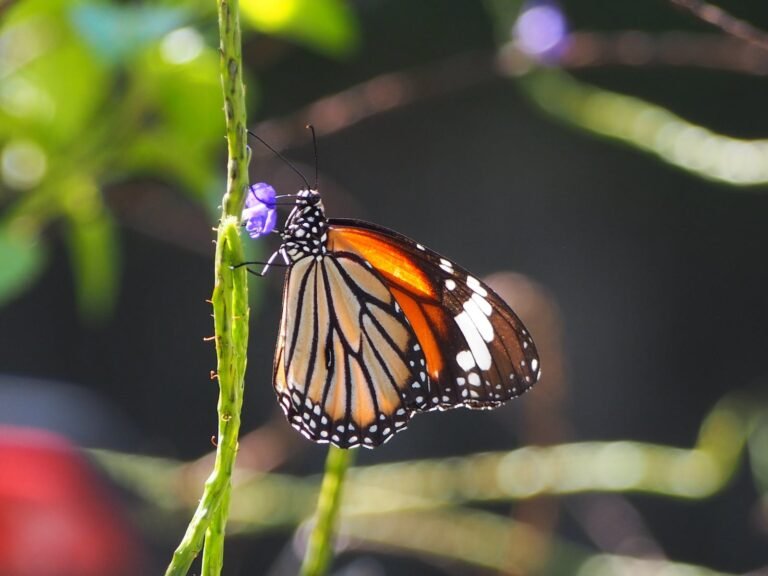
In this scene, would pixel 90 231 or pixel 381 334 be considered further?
pixel 90 231

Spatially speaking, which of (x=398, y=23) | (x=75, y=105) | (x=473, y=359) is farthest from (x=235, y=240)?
(x=398, y=23)

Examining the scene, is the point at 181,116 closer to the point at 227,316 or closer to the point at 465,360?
the point at 465,360

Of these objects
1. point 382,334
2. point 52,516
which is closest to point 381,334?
point 382,334

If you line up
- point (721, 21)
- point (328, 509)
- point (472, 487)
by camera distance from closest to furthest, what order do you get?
point (328, 509), point (721, 21), point (472, 487)

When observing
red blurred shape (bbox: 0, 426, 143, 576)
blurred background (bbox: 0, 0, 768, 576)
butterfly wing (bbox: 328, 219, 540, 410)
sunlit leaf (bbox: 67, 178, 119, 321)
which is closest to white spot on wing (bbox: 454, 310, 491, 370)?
butterfly wing (bbox: 328, 219, 540, 410)

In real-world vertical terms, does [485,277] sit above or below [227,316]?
above

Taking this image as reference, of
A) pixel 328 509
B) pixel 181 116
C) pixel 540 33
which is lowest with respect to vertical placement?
pixel 328 509

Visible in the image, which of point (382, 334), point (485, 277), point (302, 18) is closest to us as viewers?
point (382, 334)

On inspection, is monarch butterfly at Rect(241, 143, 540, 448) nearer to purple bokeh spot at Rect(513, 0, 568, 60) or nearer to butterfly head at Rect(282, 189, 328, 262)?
butterfly head at Rect(282, 189, 328, 262)

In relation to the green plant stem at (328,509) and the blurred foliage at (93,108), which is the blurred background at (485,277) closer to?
the blurred foliage at (93,108)
